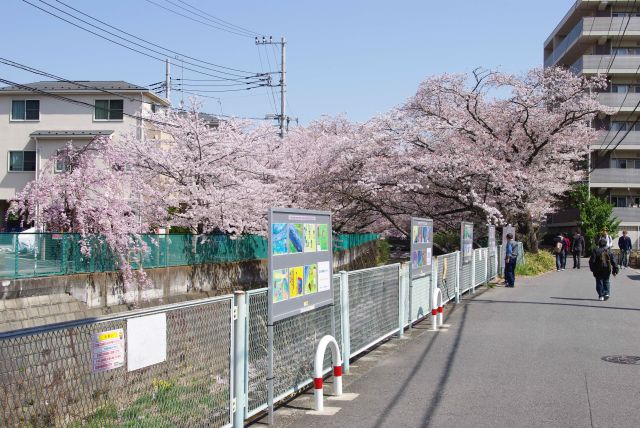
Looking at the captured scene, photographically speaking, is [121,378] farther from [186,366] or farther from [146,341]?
[186,366]

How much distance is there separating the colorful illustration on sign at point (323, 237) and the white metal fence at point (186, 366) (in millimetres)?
755

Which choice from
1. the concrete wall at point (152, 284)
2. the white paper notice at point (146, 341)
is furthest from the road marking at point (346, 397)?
the concrete wall at point (152, 284)

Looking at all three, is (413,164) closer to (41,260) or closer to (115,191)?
(115,191)

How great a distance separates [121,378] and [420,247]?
317 inches

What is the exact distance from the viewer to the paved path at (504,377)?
6.21 metres

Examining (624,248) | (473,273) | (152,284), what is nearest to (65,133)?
(152,284)

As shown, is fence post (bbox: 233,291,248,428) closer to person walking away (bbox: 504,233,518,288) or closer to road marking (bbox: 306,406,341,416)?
road marking (bbox: 306,406,341,416)

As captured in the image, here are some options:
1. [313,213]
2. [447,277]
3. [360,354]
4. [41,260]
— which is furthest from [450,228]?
[313,213]

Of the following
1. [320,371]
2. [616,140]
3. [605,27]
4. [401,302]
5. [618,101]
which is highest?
[605,27]

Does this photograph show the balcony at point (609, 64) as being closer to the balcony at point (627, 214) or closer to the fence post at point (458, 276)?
the balcony at point (627, 214)

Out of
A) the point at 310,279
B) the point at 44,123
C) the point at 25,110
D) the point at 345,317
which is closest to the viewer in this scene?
the point at 310,279

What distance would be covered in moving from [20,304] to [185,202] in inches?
383

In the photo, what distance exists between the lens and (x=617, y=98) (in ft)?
141

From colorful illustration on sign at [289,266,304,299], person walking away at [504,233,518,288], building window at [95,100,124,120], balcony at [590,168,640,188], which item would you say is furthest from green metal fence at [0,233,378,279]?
balcony at [590,168,640,188]
